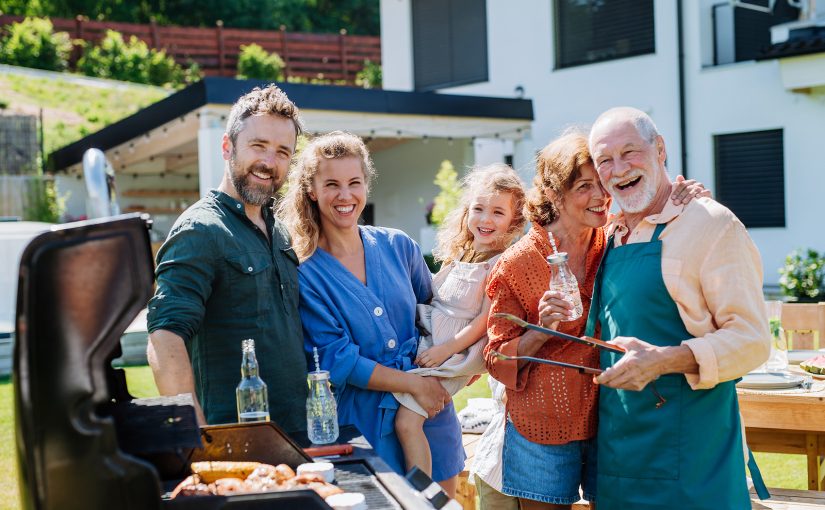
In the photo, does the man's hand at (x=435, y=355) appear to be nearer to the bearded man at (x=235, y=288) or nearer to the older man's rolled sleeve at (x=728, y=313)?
the bearded man at (x=235, y=288)

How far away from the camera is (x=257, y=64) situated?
30953mm

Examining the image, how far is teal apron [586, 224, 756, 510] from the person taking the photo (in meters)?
2.63

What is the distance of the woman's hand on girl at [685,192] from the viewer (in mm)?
2719

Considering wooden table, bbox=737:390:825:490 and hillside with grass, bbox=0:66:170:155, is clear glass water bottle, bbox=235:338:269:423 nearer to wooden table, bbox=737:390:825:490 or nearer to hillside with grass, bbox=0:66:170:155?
wooden table, bbox=737:390:825:490

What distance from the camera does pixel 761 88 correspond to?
13.7 m

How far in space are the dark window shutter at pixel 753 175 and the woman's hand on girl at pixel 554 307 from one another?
11.6 m

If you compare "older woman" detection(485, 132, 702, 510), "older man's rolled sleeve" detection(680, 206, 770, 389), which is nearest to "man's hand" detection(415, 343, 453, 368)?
"older woman" detection(485, 132, 702, 510)

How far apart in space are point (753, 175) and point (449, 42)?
7.06 metres

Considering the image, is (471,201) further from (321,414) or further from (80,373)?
(80,373)

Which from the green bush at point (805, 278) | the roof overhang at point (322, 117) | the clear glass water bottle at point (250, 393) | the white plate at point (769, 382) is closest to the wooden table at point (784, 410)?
the white plate at point (769, 382)

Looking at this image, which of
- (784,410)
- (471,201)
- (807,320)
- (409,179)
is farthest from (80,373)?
(409,179)

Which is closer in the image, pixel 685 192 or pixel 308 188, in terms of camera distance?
pixel 685 192

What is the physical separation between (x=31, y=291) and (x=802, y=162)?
44.1ft

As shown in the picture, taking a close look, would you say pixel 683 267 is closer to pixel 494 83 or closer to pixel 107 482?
pixel 107 482
